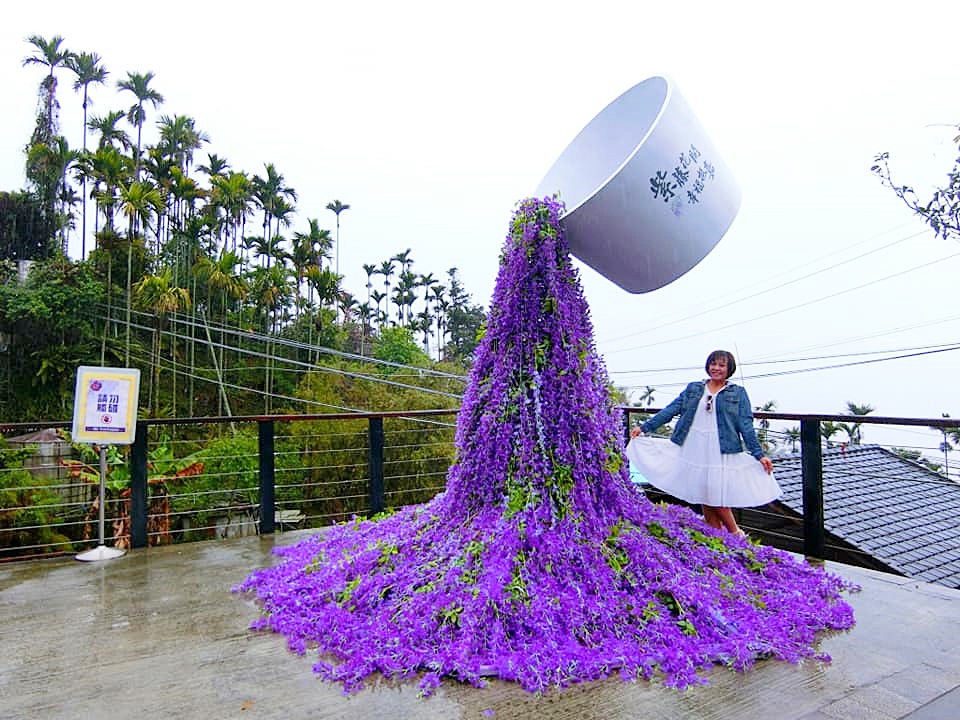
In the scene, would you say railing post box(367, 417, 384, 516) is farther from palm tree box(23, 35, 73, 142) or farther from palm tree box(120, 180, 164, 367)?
palm tree box(23, 35, 73, 142)

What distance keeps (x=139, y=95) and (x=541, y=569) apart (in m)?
26.4

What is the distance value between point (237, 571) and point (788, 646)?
2321 mm

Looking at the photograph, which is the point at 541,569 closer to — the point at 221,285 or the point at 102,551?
the point at 102,551

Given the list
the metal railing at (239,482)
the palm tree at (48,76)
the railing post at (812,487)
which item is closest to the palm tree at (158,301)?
the metal railing at (239,482)

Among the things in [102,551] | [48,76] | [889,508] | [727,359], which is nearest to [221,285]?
[48,76]

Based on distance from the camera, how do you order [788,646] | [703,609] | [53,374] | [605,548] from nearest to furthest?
1. [788,646]
2. [703,609]
3. [605,548]
4. [53,374]

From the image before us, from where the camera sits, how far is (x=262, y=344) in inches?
915

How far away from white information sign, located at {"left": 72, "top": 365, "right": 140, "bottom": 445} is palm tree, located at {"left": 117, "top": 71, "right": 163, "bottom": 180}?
2278cm

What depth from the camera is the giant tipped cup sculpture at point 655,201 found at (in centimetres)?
208

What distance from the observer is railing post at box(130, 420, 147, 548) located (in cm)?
355

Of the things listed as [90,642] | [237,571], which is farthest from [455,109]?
[90,642]

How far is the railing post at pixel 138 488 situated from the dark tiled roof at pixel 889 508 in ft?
12.0

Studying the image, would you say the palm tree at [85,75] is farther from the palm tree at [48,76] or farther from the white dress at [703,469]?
the white dress at [703,469]

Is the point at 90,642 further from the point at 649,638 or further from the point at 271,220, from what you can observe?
the point at 271,220
